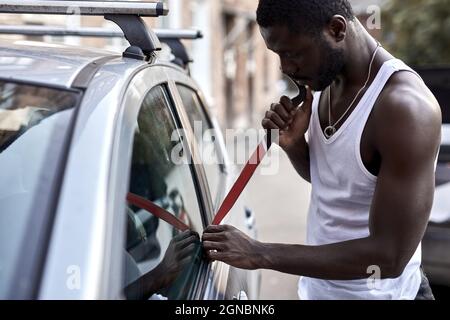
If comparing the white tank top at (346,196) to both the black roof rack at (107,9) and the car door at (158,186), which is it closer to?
the car door at (158,186)

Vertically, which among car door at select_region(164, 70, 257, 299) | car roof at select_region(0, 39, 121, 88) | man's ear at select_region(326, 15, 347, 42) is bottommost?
car door at select_region(164, 70, 257, 299)

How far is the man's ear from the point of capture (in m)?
1.88

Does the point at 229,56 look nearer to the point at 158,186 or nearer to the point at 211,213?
the point at 211,213

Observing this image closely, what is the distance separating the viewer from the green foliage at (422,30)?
11930 millimetres

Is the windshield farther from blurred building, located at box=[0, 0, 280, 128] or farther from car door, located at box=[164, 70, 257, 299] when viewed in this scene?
blurred building, located at box=[0, 0, 280, 128]

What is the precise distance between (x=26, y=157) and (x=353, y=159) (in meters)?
0.87

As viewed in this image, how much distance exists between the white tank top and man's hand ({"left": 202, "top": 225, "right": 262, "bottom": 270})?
213 millimetres

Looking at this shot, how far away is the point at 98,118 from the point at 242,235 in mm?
588

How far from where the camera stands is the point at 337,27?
1886mm

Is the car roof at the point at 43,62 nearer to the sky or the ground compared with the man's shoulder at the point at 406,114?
nearer to the sky

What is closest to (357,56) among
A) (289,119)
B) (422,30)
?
(289,119)

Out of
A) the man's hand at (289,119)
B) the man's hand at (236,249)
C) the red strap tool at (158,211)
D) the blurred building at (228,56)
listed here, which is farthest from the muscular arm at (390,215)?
the blurred building at (228,56)

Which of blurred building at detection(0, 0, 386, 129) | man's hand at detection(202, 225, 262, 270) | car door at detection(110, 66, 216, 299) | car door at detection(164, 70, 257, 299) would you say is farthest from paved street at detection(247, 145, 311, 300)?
man's hand at detection(202, 225, 262, 270)

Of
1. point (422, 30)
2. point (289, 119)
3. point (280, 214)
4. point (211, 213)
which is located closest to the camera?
point (289, 119)
